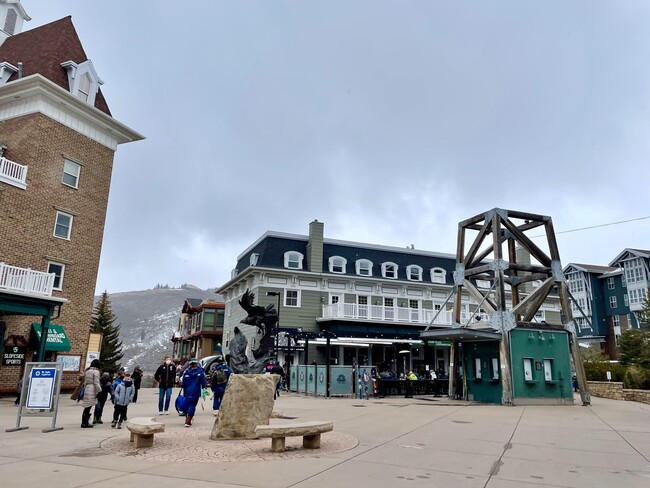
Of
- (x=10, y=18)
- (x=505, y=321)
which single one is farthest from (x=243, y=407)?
(x=10, y=18)

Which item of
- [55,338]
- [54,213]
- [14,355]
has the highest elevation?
[54,213]

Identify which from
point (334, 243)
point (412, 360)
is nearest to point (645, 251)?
point (412, 360)

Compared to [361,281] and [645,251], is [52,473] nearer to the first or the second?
[361,281]

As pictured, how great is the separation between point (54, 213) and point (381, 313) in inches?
887

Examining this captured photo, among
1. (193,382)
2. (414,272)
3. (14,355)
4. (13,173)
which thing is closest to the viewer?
(193,382)

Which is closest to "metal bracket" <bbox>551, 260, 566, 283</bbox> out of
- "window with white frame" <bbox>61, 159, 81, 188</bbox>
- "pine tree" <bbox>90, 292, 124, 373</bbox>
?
"window with white frame" <bbox>61, 159, 81, 188</bbox>

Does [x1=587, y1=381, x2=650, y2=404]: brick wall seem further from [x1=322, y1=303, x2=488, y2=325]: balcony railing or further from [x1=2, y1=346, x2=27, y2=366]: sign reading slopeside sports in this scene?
[x1=2, y1=346, x2=27, y2=366]: sign reading slopeside sports

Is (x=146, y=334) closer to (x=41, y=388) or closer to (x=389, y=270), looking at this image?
(x=389, y=270)

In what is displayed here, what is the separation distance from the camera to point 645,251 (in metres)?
54.3

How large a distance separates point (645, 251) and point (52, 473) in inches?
2476

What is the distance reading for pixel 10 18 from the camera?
29500mm

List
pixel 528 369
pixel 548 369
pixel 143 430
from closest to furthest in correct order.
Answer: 1. pixel 143 430
2. pixel 528 369
3. pixel 548 369

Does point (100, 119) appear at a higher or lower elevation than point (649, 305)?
higher

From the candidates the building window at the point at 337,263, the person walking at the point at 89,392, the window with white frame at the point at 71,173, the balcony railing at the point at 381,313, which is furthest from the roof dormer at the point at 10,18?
the balcony railing at the point at 381,313
